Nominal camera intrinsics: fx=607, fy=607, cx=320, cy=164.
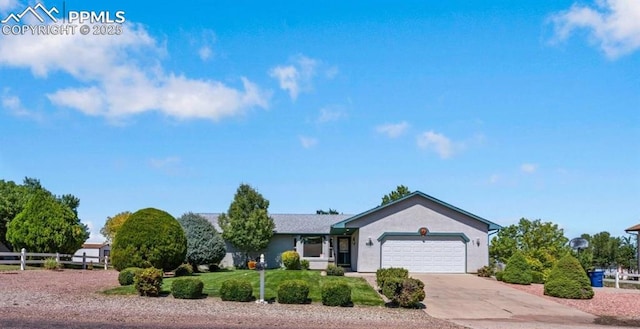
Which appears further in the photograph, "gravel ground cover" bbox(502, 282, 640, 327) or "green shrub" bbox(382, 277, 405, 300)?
"green shrub" bbox(382, 277, 405, 300)

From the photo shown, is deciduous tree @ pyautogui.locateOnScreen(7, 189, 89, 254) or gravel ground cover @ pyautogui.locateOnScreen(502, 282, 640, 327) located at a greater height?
deciduous tree @ pyautogui.locateOnScreen(7, 189, 89, 254)

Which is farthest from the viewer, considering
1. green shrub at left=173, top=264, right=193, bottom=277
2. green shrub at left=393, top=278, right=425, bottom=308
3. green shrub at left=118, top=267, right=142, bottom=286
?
green shrub at left=173, top=264, right=193, bottom=277

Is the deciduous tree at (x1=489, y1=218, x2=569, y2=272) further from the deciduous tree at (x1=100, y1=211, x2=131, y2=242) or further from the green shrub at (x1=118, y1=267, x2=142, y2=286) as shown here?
the deciduous tree at (x1=100, y1=211, x2=131, y2=242)

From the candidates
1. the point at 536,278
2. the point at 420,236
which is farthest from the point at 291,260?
the point at 536,278

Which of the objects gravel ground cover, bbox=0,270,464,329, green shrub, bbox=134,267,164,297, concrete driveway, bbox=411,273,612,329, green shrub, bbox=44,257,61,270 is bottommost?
green shrub, bbox=44,257,61,270

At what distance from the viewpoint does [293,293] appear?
18609 mm

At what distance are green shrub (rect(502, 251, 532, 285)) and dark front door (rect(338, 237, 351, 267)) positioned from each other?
13706 millimetres

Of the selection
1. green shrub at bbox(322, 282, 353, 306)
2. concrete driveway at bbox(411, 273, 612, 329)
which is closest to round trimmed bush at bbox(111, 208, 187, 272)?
green shrub at bbox(322, 282, 353, 306)

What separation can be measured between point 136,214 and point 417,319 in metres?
15.0

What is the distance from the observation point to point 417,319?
16797mm

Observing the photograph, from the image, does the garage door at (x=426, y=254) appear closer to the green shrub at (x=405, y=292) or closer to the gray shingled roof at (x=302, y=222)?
the gray shingled roof at (x=302, y=222)

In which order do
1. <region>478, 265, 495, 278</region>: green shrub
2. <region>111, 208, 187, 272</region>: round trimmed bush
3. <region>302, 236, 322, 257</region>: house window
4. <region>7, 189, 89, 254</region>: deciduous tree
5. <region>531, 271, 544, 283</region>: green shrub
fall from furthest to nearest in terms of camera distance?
1. <region>302, 236, 322, 257</region>: house window
2. <region>7, 189, 89, 254</region>: deciduous tree
3. <region>478, 265, 495, 278</region>: green shrub
4. <region>531, 271, 544, 283</region>: green shrub
5. <region>111, 208, 187, 272</region>: round trimmed bush

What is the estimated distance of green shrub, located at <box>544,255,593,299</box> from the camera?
22.8 m

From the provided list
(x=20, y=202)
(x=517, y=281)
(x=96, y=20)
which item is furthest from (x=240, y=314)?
(x=20, y=202)
